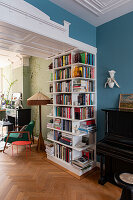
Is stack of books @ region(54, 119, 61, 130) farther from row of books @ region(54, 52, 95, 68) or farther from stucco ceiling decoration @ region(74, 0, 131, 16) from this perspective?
stucco ceiling decoration @ region(74, 0, 131, 16)

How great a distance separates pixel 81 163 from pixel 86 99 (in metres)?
1.21

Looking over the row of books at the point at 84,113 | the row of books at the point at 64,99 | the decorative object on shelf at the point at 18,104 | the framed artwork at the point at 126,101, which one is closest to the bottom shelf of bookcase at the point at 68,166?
the row of books at the point at 84,113

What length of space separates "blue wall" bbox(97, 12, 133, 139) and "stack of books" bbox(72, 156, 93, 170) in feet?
1.83

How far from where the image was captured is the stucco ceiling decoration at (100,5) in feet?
7.01

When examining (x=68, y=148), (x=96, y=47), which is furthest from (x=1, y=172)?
(x=96, y=47)

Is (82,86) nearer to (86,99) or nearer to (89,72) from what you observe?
(86,99)

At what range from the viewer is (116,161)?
2422 millimetres

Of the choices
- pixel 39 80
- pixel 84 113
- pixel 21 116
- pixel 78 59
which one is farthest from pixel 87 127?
pixel 21 116

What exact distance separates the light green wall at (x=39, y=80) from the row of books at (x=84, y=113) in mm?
1632

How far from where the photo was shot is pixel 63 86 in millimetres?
2904

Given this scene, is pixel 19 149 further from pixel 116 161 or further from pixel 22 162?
pixel 116 161

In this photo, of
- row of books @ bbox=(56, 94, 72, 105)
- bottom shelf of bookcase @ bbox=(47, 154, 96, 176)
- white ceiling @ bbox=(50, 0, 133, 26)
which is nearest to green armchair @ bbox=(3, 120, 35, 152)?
bottom shelf of bookcase @ bbox=(47, 154, 96, 176)

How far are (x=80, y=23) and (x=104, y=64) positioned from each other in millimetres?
911

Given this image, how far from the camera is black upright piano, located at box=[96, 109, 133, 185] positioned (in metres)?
2.02
